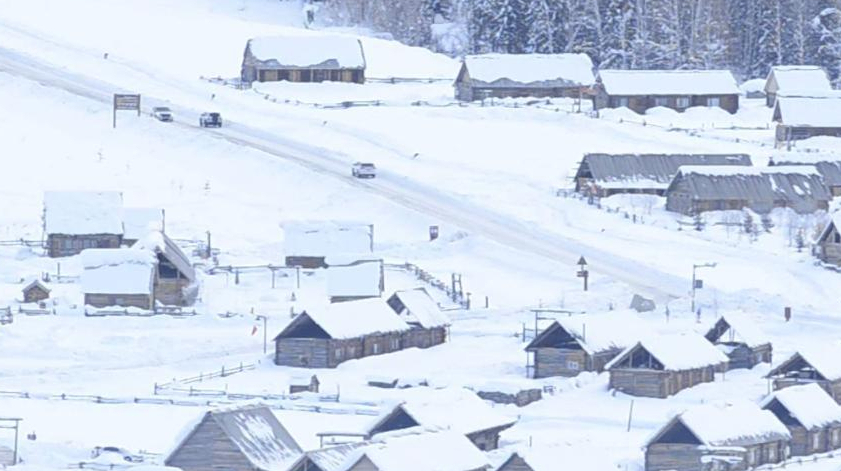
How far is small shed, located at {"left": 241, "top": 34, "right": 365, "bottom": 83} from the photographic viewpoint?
13850cm

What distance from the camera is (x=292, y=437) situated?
67000 mm

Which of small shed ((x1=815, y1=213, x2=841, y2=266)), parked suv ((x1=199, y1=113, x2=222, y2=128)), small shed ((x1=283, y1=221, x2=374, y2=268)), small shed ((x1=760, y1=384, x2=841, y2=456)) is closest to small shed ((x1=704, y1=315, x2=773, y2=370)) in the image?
small shed ((x1=760, y1=384, x2=841, y2=456))

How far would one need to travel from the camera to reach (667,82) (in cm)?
13662

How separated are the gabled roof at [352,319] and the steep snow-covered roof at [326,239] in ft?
33.2

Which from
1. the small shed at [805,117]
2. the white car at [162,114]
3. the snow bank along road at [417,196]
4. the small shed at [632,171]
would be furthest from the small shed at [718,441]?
the white car at [162,114]

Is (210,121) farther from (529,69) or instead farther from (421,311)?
(421,311)

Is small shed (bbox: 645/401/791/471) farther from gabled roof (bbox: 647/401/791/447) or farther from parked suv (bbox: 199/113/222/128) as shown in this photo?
parked suv (bbox: 199/113/222/128)

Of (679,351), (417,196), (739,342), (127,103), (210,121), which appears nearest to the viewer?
(679,351)

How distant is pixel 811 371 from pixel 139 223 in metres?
30.8

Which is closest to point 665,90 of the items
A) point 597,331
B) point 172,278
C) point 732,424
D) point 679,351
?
point 172,278

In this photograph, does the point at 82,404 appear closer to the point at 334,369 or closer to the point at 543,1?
the point at 334,369

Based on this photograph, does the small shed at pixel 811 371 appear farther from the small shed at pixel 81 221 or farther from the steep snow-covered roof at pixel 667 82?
the steep snow-covered roof at pixel 667 82

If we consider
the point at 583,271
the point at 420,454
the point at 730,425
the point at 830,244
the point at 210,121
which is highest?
the point at 210,121

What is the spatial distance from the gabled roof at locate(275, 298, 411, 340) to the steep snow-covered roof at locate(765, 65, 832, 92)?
5066cm
